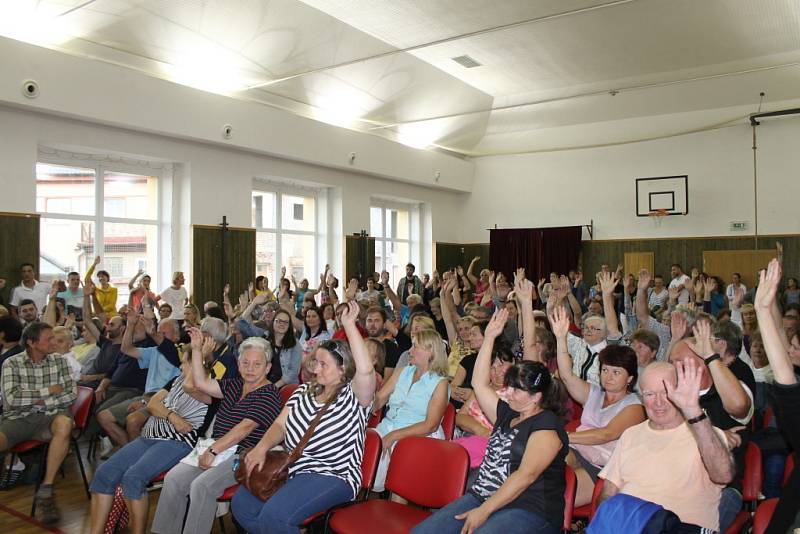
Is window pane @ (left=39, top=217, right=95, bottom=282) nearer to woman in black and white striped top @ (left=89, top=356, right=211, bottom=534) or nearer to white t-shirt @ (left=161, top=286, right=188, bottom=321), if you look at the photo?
white t-shirt @ (left=161, top=286, right=188, bottom=321)

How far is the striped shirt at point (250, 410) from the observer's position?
10.9 feet

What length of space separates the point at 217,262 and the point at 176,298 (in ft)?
3.60

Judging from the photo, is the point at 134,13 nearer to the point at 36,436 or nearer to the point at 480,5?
the point at 480,5

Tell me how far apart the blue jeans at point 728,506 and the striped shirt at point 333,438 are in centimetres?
154

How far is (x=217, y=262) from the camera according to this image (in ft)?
34.8

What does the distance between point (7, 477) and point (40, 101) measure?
5.10 metres

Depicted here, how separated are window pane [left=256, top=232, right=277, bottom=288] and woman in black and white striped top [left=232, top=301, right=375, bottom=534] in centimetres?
926

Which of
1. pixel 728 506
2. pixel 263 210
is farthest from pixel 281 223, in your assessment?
pixel 728 506

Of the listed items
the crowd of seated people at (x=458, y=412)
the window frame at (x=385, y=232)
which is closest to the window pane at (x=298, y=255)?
the window frame at (x=385, y=232)

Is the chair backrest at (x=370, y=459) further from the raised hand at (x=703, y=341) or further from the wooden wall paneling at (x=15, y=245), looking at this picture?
the wooden wall paneling at (x=15, y=245)

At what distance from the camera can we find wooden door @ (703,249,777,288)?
1218 centimetres

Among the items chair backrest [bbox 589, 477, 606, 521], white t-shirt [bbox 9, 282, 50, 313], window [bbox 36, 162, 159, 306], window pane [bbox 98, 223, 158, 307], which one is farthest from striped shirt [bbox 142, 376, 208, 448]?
window pane [bbox 98, 223, 158, 307]

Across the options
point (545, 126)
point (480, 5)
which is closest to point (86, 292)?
point (480, 5)

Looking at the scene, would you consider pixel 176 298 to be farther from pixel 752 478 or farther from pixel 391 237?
pixel 752 478
